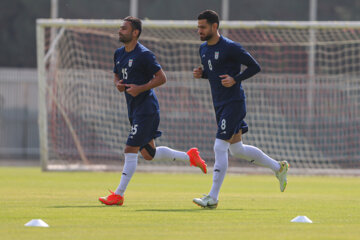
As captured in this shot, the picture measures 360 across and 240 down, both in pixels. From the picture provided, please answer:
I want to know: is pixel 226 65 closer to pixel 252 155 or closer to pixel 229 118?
pixel 229 118

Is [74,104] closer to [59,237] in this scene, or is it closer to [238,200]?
[238,200]

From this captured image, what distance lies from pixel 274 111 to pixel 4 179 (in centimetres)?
896

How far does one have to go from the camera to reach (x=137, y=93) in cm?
951

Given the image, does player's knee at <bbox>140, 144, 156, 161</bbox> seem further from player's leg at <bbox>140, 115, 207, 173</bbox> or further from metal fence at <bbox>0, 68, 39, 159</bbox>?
metal fence at <bbox>0, 68, 39, 159</bbox>

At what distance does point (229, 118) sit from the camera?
9.25m

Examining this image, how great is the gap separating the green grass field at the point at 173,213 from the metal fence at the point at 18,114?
1522 cm

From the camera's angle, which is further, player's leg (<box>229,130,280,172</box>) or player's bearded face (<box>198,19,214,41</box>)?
player's leg (<box>229,130,280,172</box>)

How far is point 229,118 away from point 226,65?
1.91ft

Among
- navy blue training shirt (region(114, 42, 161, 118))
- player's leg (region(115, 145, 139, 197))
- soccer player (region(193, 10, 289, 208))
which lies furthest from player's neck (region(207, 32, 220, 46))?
player's leg (region(115, 145, 139, 197))

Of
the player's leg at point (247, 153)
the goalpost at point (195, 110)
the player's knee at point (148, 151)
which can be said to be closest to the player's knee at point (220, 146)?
the player's leg at point (247, 153)

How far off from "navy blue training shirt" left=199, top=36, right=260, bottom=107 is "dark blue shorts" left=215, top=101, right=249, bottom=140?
6 centimetres

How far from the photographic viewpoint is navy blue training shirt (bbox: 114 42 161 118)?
9656mm

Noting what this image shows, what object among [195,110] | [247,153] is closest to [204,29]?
[247,153]

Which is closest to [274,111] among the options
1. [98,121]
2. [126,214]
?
[98,121]
